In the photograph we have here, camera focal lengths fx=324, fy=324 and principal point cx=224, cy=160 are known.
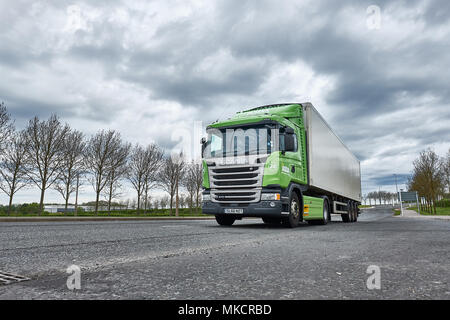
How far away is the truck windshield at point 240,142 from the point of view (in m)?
8.77

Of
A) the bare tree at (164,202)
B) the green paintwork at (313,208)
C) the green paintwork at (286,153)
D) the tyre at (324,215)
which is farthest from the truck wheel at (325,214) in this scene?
the bare tree at (164,202)

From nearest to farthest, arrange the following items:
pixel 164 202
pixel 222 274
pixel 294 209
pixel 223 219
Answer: pixel 222 274 < pixel 294 209 < pixel 223 219 < pixel 164 202

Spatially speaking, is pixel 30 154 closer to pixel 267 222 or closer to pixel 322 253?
pixel 267 222

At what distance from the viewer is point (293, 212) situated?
9367mm

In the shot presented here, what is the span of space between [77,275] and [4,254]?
5.31 feet

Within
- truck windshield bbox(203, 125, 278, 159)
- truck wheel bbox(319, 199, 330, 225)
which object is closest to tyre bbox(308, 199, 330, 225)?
truck wheel bbox(319, 199, 330, 225)

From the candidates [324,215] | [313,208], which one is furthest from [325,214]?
[313,208]

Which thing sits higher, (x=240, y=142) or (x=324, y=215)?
(x=240, y=142)

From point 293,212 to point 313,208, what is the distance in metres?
1.73

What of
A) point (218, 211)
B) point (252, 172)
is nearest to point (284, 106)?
point (252, 172)

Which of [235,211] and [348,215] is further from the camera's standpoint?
[348,215]

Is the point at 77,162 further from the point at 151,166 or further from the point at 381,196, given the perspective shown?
the point at 381,196

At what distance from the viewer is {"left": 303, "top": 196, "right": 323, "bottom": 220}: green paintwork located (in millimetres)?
10023

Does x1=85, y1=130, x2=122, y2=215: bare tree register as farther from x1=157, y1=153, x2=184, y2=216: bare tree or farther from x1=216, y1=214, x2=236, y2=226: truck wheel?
x1=216, y1=214, x2=236, y2=226: truck wheel
